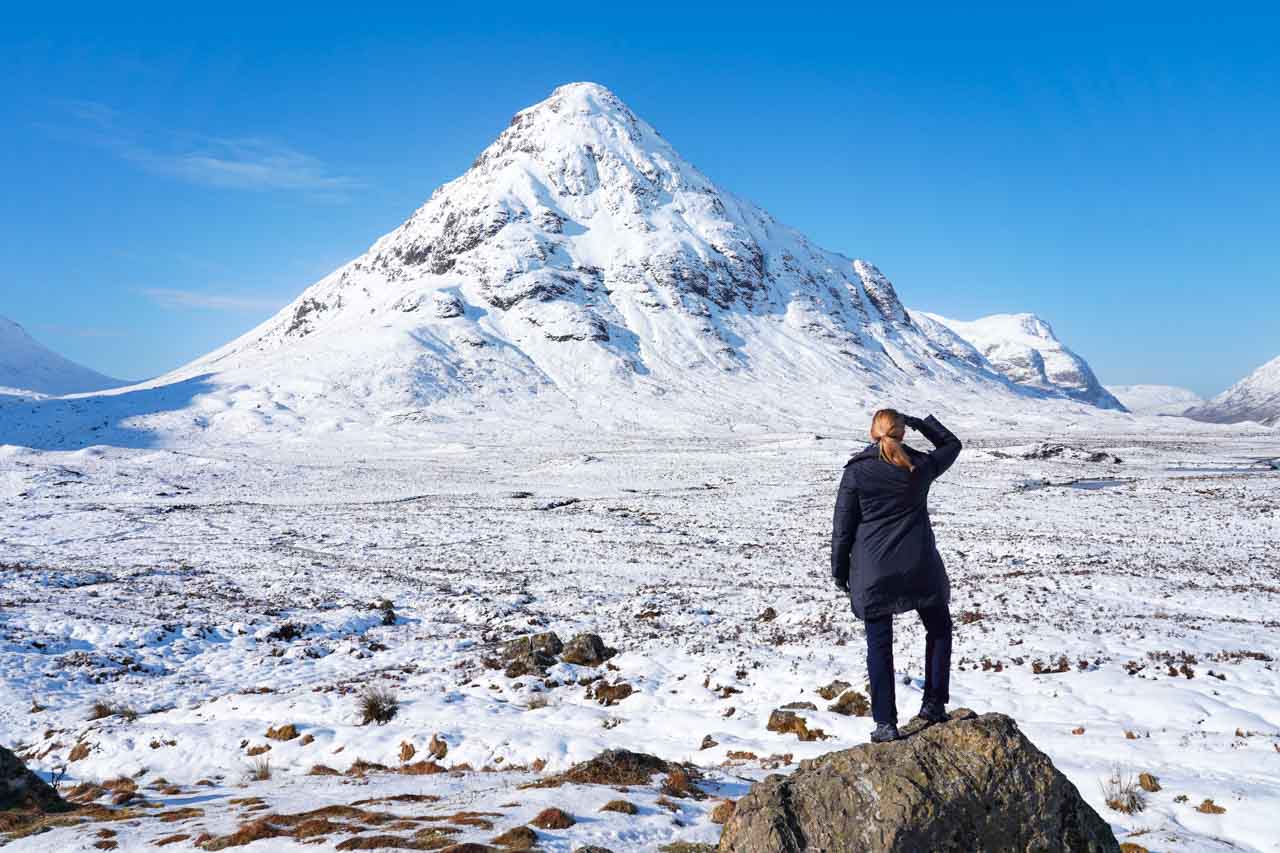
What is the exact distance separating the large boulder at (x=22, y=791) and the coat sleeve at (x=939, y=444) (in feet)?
38.4

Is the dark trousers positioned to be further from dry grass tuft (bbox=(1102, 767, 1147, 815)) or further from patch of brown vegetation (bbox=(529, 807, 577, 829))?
patch of brown vegetation (bbox=(529, 807, 577, 829))

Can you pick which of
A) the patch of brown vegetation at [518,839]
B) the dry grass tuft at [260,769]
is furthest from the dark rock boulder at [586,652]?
the patch of brown vegetation at [518,839]

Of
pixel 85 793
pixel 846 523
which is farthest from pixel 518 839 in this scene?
pixel 85 793

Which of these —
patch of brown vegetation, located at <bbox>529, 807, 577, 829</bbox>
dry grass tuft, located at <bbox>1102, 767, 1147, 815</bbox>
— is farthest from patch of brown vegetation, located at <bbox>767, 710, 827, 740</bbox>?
patch of brown vegetation, located at <bbox>529, 807, 577, 829</bbox>

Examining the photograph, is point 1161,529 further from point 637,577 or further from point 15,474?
Result: point 15,474

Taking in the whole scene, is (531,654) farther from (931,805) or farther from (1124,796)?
(931,805)

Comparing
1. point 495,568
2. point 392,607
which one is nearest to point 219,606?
point 392,607

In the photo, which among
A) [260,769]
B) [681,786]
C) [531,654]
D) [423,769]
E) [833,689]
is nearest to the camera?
[681,786]

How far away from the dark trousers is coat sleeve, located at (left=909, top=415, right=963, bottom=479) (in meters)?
1.28

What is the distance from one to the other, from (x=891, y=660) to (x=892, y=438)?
6.30 feet

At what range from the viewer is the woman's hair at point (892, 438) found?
675 centimetres

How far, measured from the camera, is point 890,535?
691 centimetres

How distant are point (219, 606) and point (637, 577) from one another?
15660mm

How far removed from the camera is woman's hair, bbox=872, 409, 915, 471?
675cm
